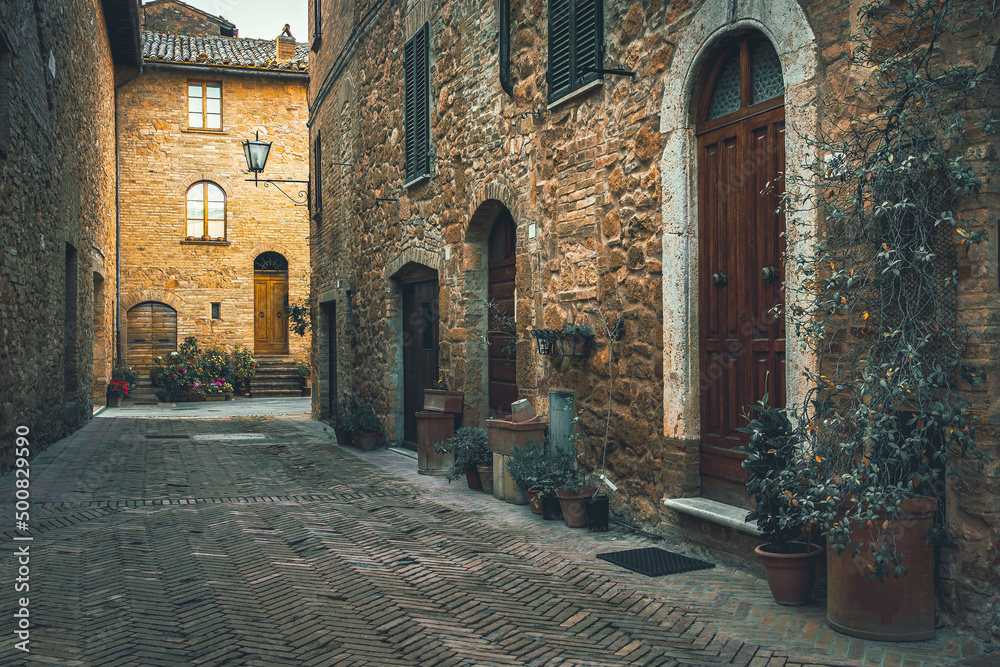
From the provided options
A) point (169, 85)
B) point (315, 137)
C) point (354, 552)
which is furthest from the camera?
point (169, 85)

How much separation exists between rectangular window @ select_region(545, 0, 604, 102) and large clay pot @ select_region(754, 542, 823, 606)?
136 inches

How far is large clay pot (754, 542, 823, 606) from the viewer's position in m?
3.84

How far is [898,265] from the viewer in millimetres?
3393

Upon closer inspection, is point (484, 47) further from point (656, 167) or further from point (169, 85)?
point (169, 85)

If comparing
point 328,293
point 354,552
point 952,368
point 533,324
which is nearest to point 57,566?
point 354,552

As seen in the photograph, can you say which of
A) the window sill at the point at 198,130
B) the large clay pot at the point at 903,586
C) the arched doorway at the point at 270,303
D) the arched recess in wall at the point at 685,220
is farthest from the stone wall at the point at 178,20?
the large clay pot at the point at 903,586

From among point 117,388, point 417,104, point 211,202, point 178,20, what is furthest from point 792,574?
point 178,20

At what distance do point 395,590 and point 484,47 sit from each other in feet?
17.6

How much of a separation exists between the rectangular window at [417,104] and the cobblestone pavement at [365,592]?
4.00m

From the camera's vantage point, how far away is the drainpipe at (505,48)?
7.15m

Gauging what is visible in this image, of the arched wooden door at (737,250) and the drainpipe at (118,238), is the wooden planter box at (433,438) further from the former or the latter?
the drainpipe at (118,238)

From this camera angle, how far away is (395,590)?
4.34 metres

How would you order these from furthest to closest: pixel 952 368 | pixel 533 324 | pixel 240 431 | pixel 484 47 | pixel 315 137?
pixel 315 137 → pixel 240 431 → pixel 484 47 → pixel 533 324 → pixel 952 368

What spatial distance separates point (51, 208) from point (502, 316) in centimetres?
622
